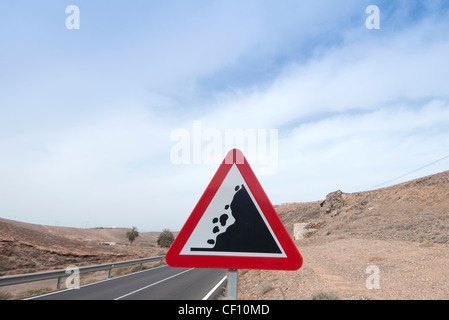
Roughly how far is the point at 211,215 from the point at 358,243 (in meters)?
23.3

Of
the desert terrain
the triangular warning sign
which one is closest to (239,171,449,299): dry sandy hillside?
the desert terrain

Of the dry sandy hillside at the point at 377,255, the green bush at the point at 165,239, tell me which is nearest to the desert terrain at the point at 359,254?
the dry sandy hillside at the point at 377,255

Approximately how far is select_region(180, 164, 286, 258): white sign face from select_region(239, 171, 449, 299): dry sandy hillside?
23.7 feet

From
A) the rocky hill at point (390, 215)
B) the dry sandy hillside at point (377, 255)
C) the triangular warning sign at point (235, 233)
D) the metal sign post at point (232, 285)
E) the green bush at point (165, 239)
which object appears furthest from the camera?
the green bush at point (165, 239)

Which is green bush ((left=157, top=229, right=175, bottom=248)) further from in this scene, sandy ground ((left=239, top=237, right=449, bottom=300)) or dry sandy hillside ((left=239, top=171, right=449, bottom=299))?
sandy ground ((left=239, top=237, right=449, bottom=300))

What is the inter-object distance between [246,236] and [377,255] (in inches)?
694

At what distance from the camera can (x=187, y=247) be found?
223cm

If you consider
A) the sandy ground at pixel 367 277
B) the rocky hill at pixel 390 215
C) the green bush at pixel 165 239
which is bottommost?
the green bush at pixel 165 239

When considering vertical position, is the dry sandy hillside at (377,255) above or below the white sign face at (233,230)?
below

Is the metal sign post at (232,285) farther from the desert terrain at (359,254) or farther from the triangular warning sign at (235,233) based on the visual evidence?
the desert terrain at (359,254)

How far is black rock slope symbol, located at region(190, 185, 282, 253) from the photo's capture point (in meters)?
2.13

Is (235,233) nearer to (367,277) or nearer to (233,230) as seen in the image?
(233,230)

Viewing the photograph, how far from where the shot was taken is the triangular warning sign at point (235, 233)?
2.13m
